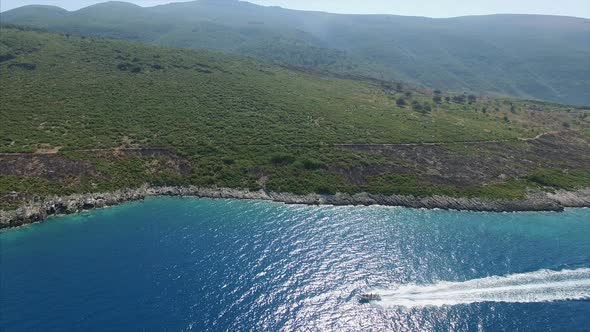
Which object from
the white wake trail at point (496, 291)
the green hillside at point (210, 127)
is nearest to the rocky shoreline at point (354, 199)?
the green hillside at point (210, 127)

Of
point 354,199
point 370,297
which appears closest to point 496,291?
point 370,297

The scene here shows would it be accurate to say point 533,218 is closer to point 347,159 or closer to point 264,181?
point 347,159

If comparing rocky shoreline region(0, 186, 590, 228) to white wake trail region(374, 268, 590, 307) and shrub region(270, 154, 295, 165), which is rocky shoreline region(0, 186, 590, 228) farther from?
white wake trail region(374, 268, 590, 307)

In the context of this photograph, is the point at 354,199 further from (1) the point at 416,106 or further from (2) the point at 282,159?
(1) the point at 416,106

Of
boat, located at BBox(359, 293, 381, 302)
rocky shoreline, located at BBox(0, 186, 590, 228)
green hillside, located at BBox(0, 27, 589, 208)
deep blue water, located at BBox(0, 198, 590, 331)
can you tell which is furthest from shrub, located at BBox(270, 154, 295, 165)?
boat, located at BBox(359, 293, 381, 302)

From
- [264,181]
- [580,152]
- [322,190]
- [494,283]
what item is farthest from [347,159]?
[580,152]

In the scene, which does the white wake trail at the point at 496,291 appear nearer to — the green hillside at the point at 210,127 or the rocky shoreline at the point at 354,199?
the rocky shoreline at the point at 354,199

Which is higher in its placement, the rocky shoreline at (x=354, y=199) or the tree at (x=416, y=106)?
the tree at (x=416, y=106)
